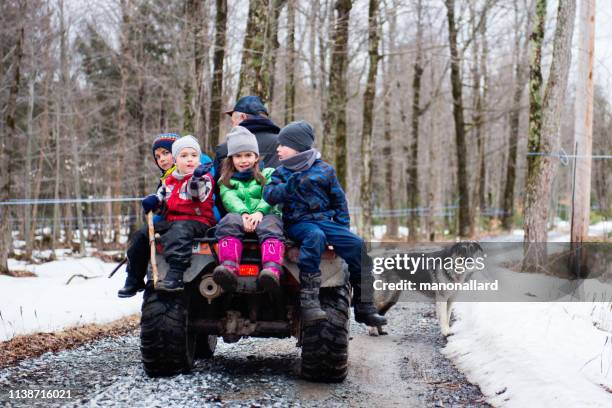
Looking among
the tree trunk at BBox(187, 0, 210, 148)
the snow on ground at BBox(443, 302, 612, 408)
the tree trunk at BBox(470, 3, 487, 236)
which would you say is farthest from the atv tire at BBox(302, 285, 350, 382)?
the tree trunk at BBox(470, 3, 487, 236)

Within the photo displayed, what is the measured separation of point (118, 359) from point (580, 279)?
316 inches

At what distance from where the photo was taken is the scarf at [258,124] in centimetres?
697

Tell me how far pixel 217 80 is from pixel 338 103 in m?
4.13

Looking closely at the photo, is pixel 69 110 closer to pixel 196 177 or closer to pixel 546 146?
pixel 546 146

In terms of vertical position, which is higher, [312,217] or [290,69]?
[290,69]

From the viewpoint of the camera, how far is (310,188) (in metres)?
5.84

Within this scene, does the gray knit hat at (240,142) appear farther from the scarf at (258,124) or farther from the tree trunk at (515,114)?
the tree trunk at (515,114)

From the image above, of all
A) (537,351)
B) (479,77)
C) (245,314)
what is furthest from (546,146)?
(479,77)

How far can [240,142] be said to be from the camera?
19.6ft

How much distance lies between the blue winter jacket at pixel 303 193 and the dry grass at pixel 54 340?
3.11m

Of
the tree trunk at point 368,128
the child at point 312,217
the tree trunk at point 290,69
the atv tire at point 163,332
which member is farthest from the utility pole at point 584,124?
the tree trunk at point 368,128

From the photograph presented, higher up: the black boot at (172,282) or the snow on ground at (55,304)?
the black boot at (172,282)

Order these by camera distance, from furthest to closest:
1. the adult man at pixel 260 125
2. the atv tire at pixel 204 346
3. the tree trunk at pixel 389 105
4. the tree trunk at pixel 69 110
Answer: the tree trunk at pixel 389 105 → the tree trunk at pixel 69 110 → the adult man at pixel 260 125 → the atv tire at pixel 204 346

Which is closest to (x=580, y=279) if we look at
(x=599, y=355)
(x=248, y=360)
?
(x=599, y=355)
